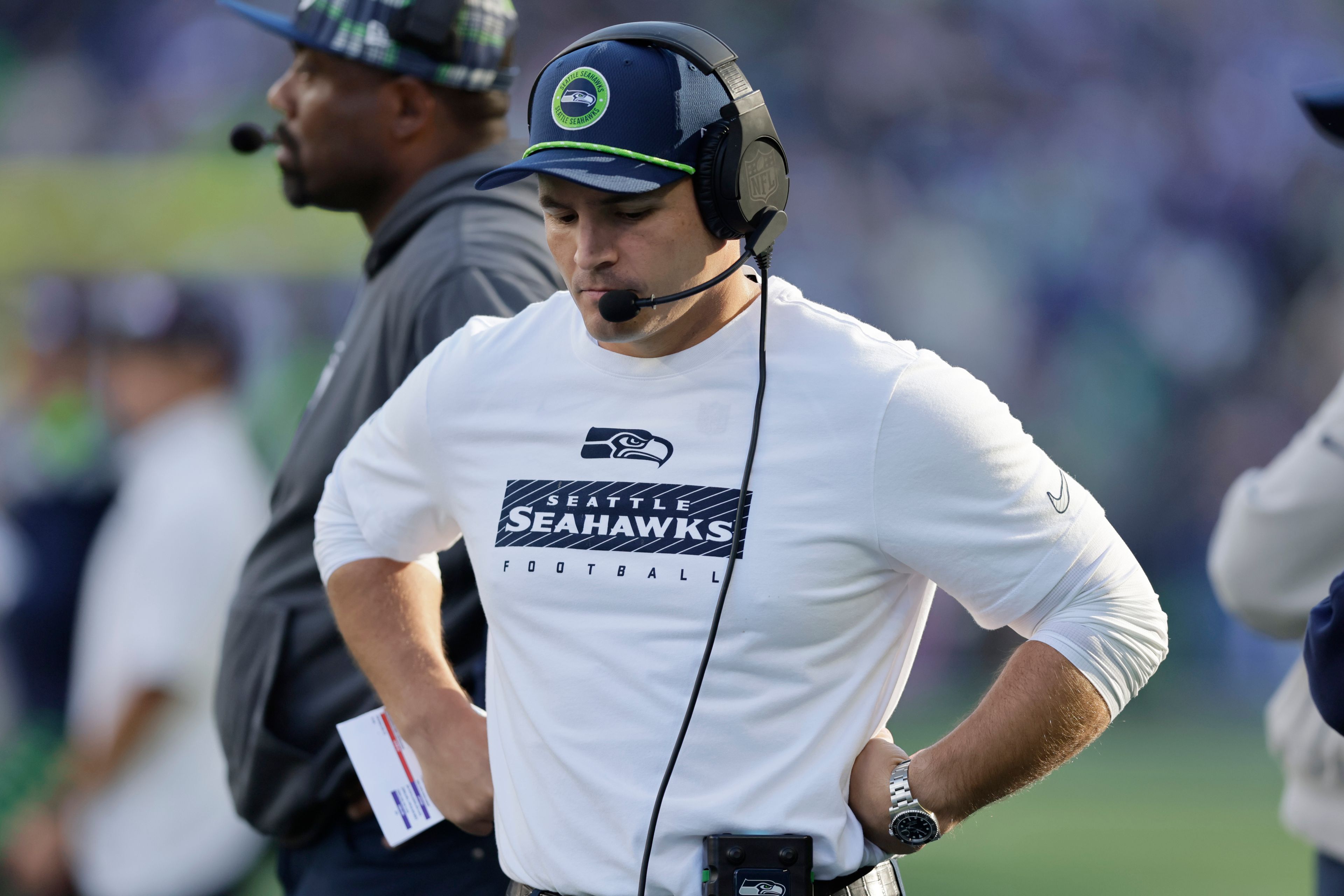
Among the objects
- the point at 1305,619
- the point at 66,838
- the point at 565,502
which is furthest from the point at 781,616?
the point at 66,838

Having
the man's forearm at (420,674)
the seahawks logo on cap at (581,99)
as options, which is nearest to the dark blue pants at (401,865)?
the man's forearm at (420,674)

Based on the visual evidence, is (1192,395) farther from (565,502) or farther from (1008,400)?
(565,502)

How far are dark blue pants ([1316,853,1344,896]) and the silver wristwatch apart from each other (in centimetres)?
131

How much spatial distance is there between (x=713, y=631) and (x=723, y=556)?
71 millimetres

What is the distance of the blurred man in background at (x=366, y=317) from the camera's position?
1.88 metres

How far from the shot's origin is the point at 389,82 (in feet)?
7.21

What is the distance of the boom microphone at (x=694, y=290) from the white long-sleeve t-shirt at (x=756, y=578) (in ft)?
0.21

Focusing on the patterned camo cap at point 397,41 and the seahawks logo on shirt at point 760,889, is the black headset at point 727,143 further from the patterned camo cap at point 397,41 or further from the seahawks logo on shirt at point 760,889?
the patterned camo cap at point 397,41

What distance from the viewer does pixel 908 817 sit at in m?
1.27

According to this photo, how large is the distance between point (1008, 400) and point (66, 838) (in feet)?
14.5

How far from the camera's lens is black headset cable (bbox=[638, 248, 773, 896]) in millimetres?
1266

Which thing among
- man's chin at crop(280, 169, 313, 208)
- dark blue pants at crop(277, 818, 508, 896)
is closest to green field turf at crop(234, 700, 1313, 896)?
dark blue pants at crop(277, 818, 508, 896)

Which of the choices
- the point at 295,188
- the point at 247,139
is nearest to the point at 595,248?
the point at 295,188

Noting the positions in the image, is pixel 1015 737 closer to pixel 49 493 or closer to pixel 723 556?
pixel 723 556
